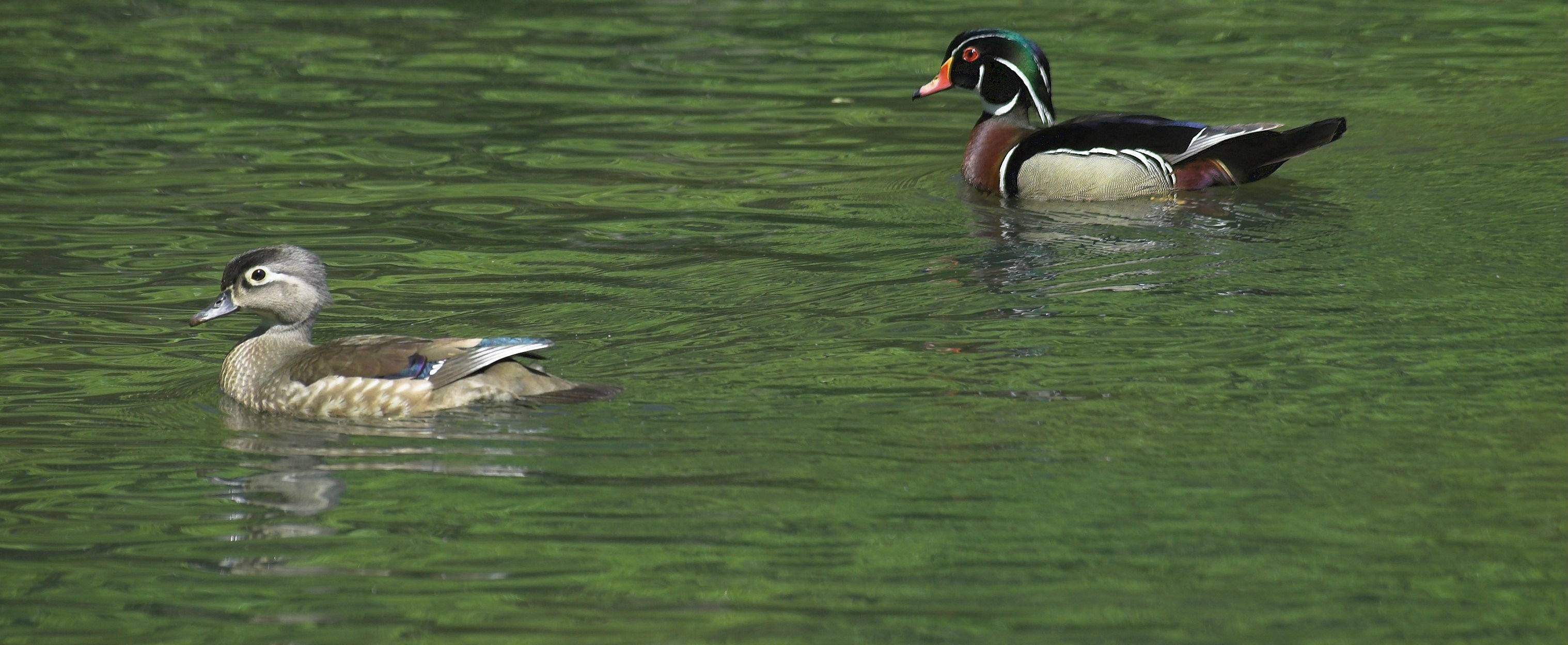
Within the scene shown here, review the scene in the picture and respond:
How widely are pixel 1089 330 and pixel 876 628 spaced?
3377 millimetres

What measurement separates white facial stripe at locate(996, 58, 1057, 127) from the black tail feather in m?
1.31

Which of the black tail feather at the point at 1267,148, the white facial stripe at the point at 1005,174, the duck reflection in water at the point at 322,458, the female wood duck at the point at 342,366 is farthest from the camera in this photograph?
the white facial stripe at the point at 1005,174

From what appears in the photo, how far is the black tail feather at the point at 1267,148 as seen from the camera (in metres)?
12.5

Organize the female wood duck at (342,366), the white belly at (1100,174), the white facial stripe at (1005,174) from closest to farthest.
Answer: the female wood duck at (342,366), the white belly at (1100,174), the white facial stripe at (1005,174)

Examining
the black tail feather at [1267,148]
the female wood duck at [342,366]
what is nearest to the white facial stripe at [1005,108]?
the black tail feather at [1267,148]

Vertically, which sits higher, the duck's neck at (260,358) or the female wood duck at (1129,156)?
the female wood duck at (1129,156)

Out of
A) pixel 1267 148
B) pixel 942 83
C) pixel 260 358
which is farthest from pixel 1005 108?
pixel 260 358

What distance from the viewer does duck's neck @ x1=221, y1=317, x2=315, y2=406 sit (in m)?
8.80

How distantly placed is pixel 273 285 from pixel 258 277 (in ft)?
0.26

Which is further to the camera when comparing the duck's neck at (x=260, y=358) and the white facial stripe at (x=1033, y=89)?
the white facial stripe at (x=1033, y=89)

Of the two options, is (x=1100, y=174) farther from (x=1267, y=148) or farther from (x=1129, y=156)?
(x=1267, y=148)

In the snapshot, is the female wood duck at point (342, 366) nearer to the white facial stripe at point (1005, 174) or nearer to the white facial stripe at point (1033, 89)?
the white facial stripe at point (1005, 174)

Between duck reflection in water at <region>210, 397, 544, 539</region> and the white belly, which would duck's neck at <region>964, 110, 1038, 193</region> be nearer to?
the white belly

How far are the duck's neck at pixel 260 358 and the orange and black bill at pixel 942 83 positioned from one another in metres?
5.85
